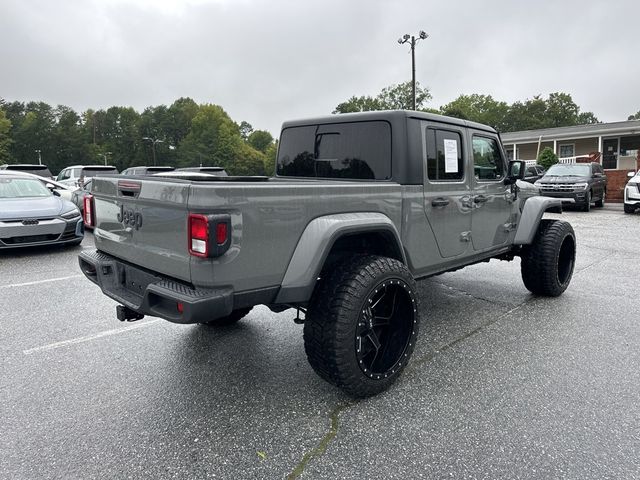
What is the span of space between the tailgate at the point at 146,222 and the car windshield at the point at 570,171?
15.5 m

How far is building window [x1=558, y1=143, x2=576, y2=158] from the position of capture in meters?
29.1

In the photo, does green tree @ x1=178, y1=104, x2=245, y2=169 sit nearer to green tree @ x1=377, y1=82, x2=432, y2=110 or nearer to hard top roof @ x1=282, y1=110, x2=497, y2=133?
green tree @ x1=377, y1=82, x2=432, y2=110

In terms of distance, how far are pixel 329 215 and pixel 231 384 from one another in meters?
1.34

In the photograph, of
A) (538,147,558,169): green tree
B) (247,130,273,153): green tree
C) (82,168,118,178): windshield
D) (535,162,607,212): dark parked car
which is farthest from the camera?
(247,130,273,153): green tree

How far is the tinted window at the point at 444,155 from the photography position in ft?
11.3

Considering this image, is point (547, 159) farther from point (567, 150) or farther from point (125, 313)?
point (125, 313)

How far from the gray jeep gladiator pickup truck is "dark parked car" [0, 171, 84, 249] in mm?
4913

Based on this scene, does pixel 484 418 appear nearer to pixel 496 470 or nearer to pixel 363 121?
pixel 496 470

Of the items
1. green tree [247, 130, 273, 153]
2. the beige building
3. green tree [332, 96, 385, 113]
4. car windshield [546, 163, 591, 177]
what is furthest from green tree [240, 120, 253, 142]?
car windshield [546, 163, 591, 177]

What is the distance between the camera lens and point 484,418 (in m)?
2.59

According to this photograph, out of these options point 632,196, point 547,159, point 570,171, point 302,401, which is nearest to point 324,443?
point 302,401

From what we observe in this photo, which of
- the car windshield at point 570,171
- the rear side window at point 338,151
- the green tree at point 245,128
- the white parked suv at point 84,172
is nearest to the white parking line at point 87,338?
the rear side window at point 338,151

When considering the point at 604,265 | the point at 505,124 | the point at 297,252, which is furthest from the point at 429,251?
the point at 505,124

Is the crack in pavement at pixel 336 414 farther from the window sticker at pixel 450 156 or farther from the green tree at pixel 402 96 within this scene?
the green tree at pixel 402 96
